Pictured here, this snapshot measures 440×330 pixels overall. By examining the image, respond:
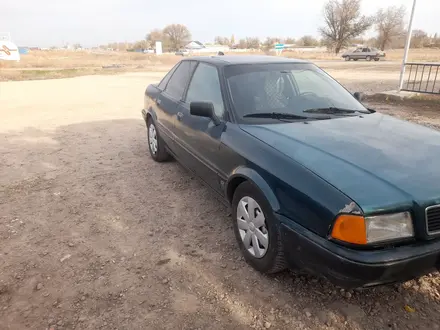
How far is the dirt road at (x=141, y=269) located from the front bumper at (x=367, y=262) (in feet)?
1.47

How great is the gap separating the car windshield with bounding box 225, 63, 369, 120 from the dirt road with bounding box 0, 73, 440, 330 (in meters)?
1.25

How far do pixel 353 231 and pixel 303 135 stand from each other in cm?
97

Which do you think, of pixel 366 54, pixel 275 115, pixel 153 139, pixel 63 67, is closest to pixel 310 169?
pixel 275 115

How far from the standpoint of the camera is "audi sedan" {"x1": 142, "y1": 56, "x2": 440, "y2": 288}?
186 cm

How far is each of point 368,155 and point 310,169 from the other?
1.62ft

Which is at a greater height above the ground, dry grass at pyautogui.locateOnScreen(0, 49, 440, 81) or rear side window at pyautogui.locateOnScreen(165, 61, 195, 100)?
rear side window at pyautogui.locateOnScreen(165, 61, 195, 100)

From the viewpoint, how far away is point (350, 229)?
6.06 ft

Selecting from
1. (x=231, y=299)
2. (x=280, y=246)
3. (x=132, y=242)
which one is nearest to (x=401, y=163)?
(x=280, y=246)

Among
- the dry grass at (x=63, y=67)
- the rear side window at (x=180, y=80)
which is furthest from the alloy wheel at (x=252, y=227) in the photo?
the dry grass at (x=63, y=67)

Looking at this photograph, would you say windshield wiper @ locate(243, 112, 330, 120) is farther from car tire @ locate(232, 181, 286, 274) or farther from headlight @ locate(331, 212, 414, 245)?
headlight @ locate(331, 212, 414, 245)

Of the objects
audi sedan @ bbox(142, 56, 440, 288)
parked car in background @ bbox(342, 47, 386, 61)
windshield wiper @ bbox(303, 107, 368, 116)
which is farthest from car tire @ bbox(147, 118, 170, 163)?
parked car in background @ bbox(342, 47, 386, 61)

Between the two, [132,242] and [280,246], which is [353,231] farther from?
[132,242]

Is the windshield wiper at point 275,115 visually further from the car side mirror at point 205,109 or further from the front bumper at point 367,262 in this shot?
the front bumper at point 367,262

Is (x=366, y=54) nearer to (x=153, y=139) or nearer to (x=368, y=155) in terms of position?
(x=153, y=139)
